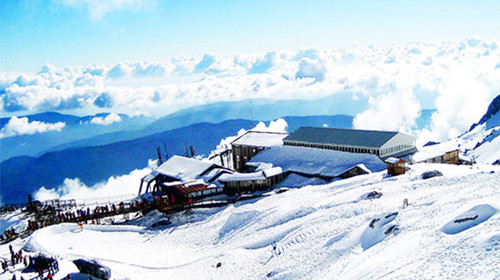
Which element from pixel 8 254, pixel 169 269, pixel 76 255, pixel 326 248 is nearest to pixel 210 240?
pixel 169 269

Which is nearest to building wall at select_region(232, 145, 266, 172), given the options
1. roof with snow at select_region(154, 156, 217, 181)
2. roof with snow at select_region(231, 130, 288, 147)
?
roof with snow at select_region(231, 130, 288, 147)

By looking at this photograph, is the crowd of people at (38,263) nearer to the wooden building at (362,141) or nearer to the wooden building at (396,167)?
the wooden building at (396,167)

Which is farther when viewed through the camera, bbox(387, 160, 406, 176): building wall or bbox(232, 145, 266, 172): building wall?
bbox(232, 145, 266, 172): building wall

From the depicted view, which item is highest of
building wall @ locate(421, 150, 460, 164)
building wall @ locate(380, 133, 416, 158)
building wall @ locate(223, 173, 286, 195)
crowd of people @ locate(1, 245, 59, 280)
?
building wall @ locate(380, 133, 416, 158)

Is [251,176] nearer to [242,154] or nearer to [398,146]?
[242,154]

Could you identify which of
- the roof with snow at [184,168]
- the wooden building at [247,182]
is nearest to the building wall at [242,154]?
the roof with snow at [184,168]

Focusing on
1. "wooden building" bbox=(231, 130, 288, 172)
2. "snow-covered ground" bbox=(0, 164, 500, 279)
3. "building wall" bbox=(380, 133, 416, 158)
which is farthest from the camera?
"wooden building" bbox=(231, 130, 288, 172)

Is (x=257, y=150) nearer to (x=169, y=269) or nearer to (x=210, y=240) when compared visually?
(x=210, y=240)

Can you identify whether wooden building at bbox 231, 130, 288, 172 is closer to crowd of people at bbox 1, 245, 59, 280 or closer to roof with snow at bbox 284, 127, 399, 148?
roof with snow at bbox 284, 127, 399, 148
